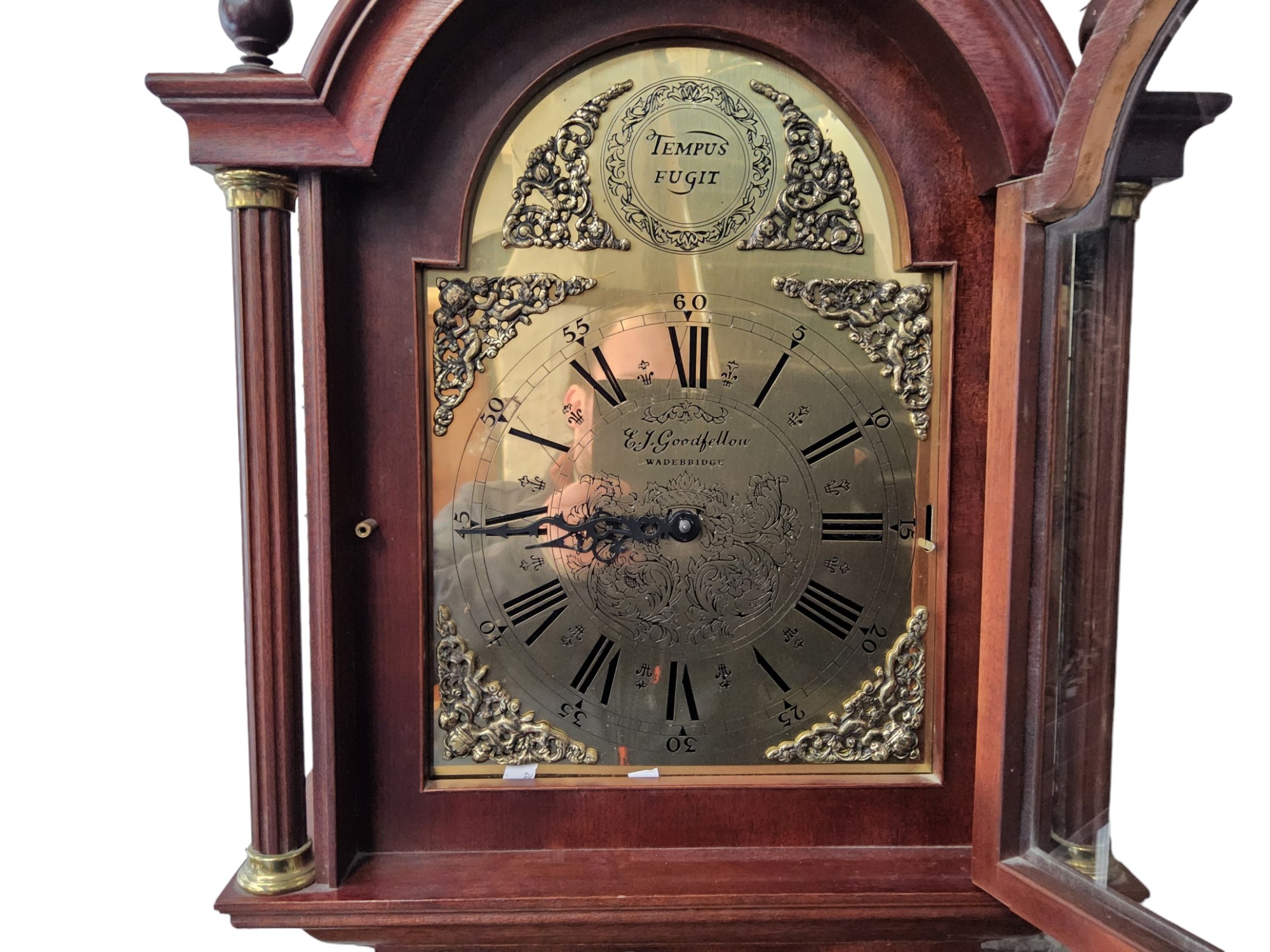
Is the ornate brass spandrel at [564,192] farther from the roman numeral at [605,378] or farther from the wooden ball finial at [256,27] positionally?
the wooden ball finial at [256,27]

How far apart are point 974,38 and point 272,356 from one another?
0.94 meters

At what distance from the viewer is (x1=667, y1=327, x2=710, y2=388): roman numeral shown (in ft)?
4.05

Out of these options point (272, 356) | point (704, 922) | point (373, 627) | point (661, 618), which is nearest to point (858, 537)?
point (661, 618)

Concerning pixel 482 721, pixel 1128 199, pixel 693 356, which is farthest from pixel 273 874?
pixel 1128 199

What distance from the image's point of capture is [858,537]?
1.26 m

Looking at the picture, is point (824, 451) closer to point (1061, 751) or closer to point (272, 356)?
point (1061, 751)

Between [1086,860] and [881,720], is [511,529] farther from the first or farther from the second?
[1086,860]

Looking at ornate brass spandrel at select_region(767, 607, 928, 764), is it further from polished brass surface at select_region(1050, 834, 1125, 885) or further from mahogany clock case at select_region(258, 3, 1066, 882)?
polished brass surface at select_region(1050, 834, 1125, 885)

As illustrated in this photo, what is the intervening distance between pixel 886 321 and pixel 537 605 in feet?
2.04

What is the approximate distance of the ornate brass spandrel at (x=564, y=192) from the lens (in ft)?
3.96

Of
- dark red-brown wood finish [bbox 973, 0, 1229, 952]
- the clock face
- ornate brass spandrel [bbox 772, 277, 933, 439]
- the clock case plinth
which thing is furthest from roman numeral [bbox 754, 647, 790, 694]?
ornate brass spandrel [bbox 772, 277, 933, 439]

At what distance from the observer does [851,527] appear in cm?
126

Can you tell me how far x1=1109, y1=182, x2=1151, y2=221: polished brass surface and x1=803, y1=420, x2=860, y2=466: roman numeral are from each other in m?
0.40

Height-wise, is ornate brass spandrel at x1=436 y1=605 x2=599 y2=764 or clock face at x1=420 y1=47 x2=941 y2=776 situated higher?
clock face at x1=420 y1=47 x2=941 y2=776
